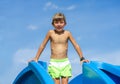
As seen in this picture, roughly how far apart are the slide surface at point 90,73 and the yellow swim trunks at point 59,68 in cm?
11

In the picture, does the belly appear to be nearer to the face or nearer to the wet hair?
the face

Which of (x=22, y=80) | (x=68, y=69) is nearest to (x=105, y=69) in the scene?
(x=68, y=69)

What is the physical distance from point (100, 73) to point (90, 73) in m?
0.14

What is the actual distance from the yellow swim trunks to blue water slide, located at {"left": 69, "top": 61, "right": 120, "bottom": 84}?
0.93 ft

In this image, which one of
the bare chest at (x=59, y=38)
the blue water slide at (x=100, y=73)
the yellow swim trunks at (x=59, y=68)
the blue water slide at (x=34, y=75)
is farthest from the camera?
the bare chest at (x=59, y=38)

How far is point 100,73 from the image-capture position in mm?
4465

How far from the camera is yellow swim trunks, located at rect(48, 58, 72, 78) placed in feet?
15.7

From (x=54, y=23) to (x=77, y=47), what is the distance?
0.47 meters

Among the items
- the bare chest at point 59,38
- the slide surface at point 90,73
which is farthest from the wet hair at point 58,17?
the slide surface at point 90,73

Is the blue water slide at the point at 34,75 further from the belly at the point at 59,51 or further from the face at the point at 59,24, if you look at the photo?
Result: the face at the point at 59,24

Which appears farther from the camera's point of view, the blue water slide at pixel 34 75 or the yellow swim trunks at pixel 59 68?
the yellow swim trunks at pixel 59 68

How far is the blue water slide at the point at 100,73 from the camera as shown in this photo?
174 inches

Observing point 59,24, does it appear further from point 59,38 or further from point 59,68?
point 59,68

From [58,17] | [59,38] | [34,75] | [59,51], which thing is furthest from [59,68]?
[58,17]
